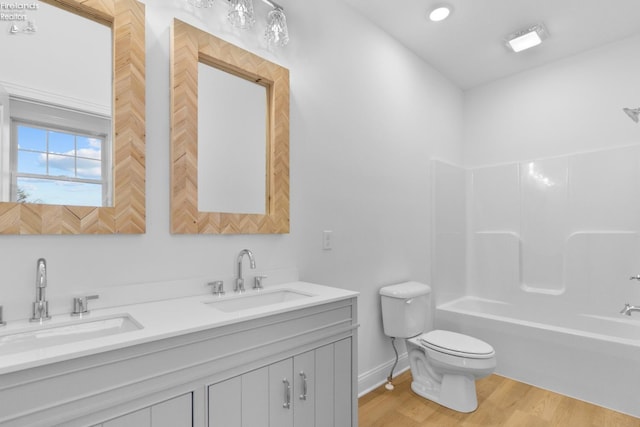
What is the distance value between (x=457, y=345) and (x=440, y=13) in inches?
88.7

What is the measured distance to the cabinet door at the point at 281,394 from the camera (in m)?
1.27

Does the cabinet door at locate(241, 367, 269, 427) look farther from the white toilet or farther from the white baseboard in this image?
the white toilet

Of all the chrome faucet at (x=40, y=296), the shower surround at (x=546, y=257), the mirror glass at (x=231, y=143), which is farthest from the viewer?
the shower surround at (x=546, y=257)

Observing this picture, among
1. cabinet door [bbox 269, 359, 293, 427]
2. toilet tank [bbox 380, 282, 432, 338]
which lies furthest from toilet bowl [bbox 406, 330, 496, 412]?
cabinet door [bbox 269, 359, 293, 427]

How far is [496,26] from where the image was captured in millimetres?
2504

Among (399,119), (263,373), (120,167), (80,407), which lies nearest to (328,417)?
(263,373)

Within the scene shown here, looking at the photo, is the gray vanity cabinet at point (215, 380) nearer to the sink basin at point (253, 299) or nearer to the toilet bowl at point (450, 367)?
the sink basin at point (253, 299)

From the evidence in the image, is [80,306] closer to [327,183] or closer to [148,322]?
[148,322]

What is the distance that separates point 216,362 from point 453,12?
8.51 feet

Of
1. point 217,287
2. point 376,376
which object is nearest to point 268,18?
point 217,287

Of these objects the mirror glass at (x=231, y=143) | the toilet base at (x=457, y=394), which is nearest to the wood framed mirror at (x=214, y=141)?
the mirror glass at (x=231, y=143)

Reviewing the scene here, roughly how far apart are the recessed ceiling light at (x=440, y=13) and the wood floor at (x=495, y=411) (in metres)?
2.66

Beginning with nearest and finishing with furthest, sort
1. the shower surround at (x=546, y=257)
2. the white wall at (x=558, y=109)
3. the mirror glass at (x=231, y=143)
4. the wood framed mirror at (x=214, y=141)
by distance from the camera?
1. the wood framed mirror at (x=214, y=141)
2. the mirror glass at (x=231, y=143)
3. the shower surround at (x=546, y=257)
4. the white wall at (x=558, y=109)

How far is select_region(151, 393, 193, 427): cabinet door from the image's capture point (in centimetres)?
99
